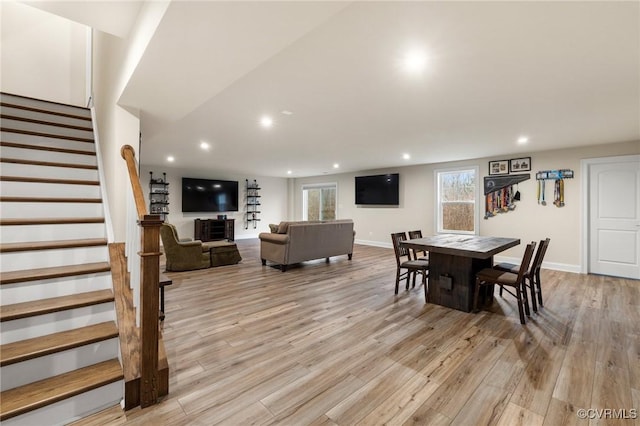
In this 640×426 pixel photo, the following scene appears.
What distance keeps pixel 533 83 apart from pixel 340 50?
6.08ft

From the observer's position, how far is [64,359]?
68.5 inches

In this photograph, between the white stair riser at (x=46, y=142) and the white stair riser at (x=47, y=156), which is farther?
the white stair riser at (x=46, y=142)

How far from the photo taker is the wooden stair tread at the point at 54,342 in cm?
162

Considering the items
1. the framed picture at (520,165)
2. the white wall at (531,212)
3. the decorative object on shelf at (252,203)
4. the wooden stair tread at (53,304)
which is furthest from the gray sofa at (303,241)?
the decorative object on shelf at (252,203)

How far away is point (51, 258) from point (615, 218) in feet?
25.1

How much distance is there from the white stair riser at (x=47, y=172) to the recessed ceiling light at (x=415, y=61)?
3.29 m

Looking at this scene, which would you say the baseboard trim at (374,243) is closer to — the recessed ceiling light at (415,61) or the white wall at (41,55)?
the recessed ceiling light at (415,61)

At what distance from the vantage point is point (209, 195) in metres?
9.46

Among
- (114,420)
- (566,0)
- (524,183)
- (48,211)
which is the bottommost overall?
(114,420)

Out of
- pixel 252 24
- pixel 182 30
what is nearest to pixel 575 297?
pixel 252 24

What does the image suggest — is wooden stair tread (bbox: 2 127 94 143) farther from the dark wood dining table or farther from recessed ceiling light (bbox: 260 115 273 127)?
the dark wood dining table

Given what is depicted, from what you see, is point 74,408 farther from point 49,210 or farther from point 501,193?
point 501,193

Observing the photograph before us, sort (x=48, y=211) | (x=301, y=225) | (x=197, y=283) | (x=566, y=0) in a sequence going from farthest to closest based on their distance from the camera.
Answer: (x=301, y=225), (x=197, y=283), (x=48, y=211), (x=566, y=0)

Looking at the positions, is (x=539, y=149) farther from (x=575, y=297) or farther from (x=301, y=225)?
(x=301, y=225)
